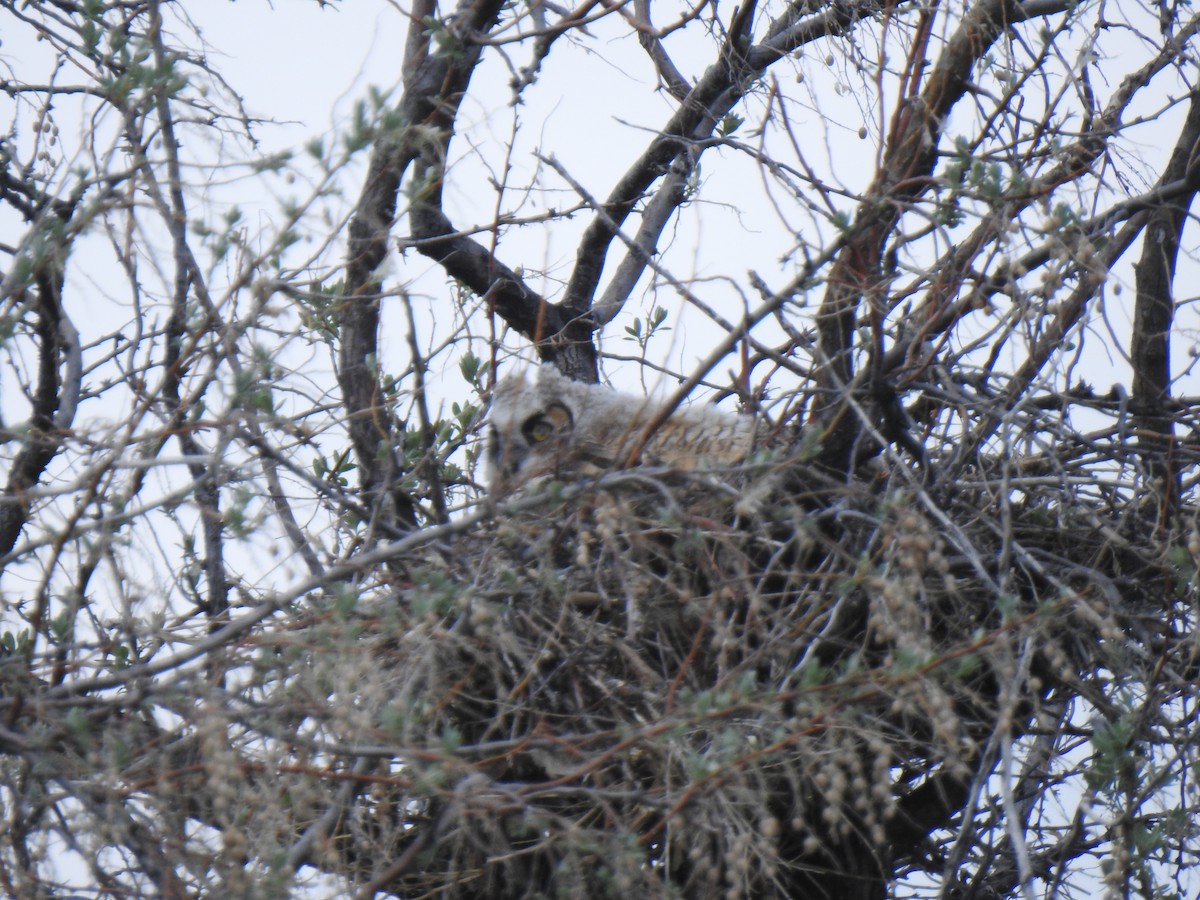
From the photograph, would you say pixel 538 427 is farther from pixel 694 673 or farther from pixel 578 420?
pixel 694 673

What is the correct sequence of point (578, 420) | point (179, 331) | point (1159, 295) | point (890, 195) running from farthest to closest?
point (578, 420)
point (1159, 295)
point (179, 331)
point (890, 195)

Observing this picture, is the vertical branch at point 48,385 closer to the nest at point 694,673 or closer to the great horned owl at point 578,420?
the nest at point 694,673

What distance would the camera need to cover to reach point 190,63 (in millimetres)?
4266

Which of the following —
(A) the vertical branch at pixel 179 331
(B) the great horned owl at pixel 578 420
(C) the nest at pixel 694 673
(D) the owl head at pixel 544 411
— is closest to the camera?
(C) the nest at pixel 694 673

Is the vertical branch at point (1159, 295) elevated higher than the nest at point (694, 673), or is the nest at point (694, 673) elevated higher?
the vertical branch at point (1159, 295)

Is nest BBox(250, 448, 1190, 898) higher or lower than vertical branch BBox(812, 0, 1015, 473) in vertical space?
lower

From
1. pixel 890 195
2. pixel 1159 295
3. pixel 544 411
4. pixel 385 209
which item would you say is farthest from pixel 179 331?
pixel 1159 295

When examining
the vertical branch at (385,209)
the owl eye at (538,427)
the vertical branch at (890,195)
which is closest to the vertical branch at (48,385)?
the vertical branch at (385,209)

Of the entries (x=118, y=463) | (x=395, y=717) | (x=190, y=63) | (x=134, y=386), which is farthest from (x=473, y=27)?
(x=395, y=717)

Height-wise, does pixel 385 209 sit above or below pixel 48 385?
above

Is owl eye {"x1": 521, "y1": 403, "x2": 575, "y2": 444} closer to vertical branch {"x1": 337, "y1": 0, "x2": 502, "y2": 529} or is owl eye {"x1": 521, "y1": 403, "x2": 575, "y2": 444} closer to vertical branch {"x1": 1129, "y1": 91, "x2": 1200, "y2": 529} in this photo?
vertical branch {"x1": 337, "y1": 0, "x2": 502, "y2": 529}

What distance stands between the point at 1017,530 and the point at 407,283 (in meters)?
1.65

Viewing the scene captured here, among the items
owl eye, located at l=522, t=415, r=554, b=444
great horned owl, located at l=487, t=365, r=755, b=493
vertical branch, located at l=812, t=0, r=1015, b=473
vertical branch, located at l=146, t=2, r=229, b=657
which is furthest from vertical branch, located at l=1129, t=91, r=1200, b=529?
vertical branch, located at l=146, t=2, r=229, b=657

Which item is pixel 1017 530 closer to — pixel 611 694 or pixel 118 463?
pixel 611 694
